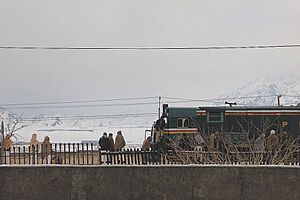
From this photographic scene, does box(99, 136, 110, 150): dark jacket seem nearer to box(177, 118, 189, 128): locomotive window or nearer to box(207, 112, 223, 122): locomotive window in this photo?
box(177, 118, 189, 128): locomotive window

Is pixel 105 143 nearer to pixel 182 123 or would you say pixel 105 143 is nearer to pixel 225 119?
pixel 182 123

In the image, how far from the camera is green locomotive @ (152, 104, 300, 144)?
27203mm

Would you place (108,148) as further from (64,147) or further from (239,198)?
(239,198)

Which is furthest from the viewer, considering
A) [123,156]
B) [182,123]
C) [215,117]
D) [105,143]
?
[215,117]

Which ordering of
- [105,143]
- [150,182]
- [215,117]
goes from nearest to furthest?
[150,182] < [105,143] < [215,117]

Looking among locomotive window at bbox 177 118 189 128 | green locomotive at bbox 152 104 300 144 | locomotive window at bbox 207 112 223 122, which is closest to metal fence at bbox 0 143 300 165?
green locomotive at bbox 152 104 300 144

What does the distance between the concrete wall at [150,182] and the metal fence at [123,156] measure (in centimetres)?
397

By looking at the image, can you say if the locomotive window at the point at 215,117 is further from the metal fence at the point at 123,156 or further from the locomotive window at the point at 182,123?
the metal fence at the point at 123,156

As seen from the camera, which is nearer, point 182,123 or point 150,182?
point 150,182

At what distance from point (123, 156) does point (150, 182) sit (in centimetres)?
1093


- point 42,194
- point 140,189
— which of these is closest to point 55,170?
point 42,194

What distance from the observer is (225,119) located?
90.6 ft

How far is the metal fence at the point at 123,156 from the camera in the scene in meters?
13.8

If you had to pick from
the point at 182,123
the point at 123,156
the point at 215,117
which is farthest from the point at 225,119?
the point at 123,156
